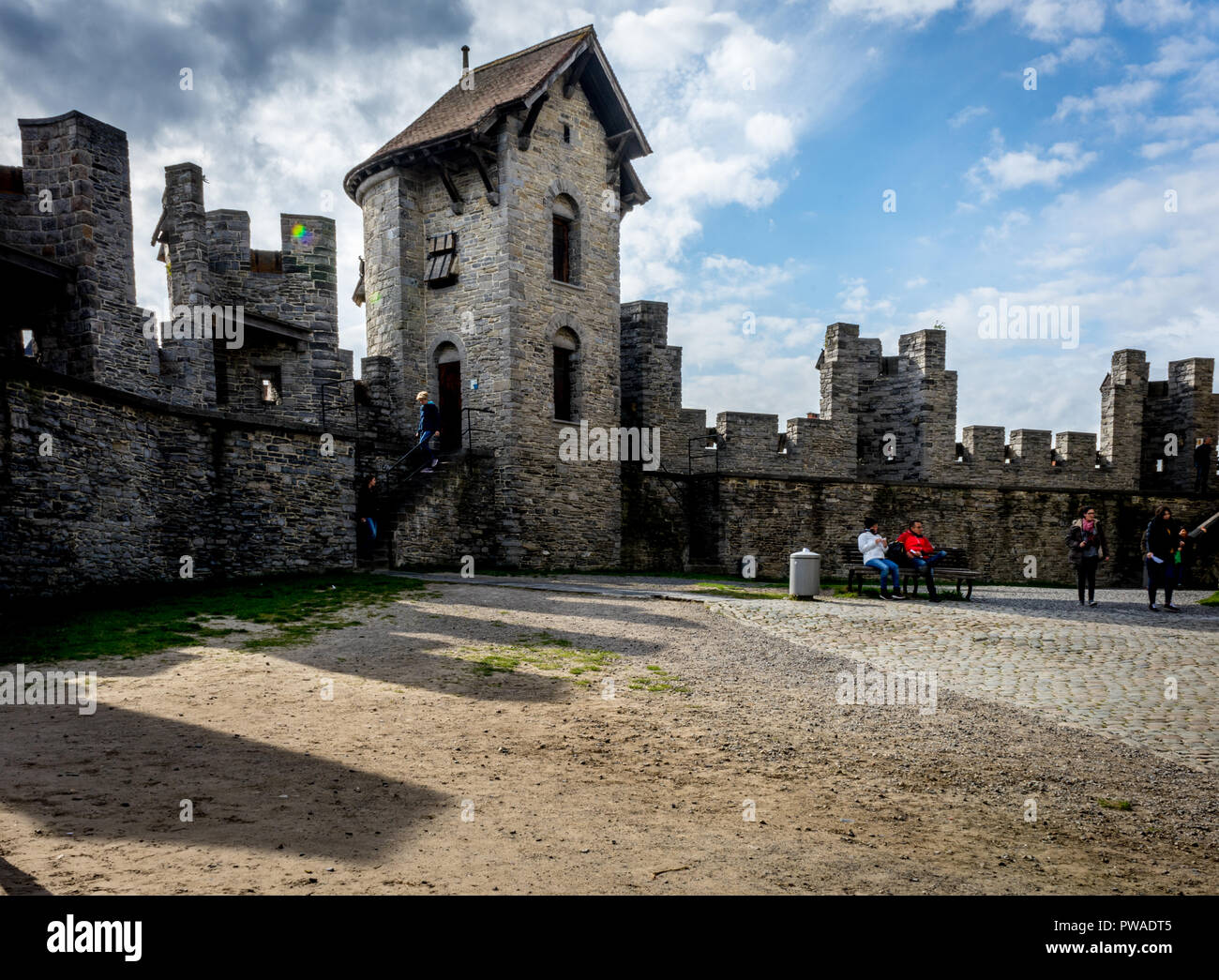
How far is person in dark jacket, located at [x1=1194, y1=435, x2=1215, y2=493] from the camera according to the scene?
87.2 feet

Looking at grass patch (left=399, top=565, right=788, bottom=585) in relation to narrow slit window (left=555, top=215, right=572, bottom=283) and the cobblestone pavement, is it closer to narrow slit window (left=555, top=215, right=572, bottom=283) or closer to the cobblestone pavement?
the cobblestone pavement

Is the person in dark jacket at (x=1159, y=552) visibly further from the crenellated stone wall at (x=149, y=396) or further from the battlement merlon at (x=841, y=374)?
the crenellated stone wall at (x=149, y=396)

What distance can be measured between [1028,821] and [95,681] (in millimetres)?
7630

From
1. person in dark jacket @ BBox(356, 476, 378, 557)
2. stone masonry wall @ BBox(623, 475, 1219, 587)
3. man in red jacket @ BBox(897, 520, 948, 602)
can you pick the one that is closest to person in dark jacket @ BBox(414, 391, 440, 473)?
person in dark jacket @ BBox(356, 476, 378, 557)

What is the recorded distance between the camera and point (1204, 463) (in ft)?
87.8

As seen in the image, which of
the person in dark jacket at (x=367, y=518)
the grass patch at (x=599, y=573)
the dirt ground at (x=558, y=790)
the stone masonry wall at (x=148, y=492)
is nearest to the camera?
the dirt ground at (x=558, y=790)

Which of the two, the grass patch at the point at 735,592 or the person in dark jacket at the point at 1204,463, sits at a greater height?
the person in dark jacket at the point at 1204,463

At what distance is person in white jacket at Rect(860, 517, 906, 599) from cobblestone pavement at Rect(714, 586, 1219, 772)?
589 millimetres

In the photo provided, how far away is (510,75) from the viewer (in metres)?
21.3

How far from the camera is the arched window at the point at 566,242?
834 inches

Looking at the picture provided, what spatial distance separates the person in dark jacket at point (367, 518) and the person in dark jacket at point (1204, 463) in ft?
84.0

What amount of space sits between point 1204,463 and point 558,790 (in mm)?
29571

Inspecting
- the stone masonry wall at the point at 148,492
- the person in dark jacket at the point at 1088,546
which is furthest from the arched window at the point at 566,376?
the person in dark jacket at the point at 1088,546
